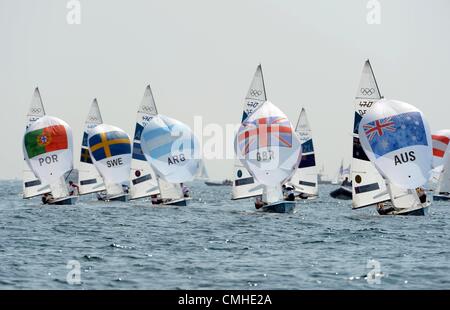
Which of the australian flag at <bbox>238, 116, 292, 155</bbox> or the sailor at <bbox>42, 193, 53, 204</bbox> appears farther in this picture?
the sailor at <bbox>42, 193, 53, 204</bbox>

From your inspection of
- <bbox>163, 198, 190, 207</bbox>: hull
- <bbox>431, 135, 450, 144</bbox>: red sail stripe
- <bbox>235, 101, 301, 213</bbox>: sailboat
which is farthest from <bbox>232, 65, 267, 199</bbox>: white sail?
<bbox>431, 135, 450, 144</bbox>: red sail stripe

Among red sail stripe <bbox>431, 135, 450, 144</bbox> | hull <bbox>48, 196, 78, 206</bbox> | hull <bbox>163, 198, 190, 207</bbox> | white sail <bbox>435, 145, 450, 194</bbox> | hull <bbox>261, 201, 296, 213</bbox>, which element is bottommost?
white sail <bbox>435, 145, 450, 194</bbox>

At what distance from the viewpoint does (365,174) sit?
143ft

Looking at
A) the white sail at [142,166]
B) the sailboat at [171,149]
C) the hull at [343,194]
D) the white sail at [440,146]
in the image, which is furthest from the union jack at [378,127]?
the hull at [343,194]

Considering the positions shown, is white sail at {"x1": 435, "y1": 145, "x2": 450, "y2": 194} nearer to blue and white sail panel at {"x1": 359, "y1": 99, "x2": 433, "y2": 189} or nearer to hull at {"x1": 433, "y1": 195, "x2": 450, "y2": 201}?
hull at {"x1": 433, "y1": 195, "x2": 450, "y2": 201}

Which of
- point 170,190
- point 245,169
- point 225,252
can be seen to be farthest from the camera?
point 170,190

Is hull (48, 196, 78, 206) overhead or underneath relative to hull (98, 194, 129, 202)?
overhead

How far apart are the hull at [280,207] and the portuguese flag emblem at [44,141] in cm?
1688

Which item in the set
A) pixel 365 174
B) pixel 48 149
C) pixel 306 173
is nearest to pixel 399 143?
pixel 365 174

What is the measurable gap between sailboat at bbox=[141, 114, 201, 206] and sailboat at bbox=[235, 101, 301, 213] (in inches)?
285

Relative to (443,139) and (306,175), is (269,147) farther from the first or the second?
(443,139)

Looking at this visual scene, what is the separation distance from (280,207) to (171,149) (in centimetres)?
947

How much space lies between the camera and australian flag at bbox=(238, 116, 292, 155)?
146 feet
